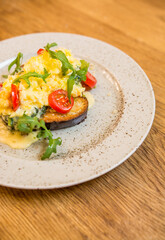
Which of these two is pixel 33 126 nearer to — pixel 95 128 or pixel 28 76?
pixel 28 76

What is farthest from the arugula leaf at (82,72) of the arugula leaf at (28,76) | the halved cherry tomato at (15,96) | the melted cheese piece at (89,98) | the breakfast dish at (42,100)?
the halved cherry tomato at (15,96)

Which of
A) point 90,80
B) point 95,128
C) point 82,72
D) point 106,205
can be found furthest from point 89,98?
point 106,205

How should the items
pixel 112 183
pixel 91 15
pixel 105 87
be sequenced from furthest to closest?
pixel 91 15 → pixel 105 87 → pixel 112 183

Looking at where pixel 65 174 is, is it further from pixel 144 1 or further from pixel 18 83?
pixel 144 1

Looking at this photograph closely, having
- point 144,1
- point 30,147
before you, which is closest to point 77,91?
point 30,147

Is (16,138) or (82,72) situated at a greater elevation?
(82,72)

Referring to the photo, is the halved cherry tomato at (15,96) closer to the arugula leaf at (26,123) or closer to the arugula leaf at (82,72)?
the arugula leaf at (26,123)
